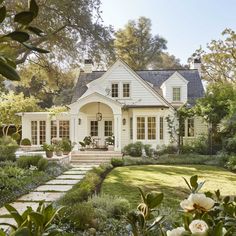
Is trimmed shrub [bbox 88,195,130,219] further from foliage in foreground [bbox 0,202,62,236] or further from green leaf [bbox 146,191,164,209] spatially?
foliage in foreground [bbox 0,202,62,236]

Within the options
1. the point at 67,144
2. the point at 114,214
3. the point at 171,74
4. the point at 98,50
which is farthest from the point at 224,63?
the point at 114,214

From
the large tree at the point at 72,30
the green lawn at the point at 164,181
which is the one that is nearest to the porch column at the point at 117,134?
the large tree at the point at 72,30

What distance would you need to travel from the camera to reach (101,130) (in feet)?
79.5

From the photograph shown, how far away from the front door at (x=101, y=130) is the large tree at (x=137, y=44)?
2078cm

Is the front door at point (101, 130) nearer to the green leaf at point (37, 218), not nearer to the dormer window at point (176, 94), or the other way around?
the dormer window at point (176, 94)

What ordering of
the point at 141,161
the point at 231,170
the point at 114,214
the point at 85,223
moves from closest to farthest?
the point at 85,223 < the point at 114,214 < the point at 231,170 < the point at 141,161

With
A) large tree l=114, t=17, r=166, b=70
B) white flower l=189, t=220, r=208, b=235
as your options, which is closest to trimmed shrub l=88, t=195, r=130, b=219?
white flower l=189, t=220, r=208, b=235

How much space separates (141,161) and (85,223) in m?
12.6

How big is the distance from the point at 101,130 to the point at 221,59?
610 inches

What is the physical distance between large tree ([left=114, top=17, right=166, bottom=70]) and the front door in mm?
20781

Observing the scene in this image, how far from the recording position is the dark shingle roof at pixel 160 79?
25.7 metres

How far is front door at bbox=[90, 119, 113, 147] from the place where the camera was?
2417 cm

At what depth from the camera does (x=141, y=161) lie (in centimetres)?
1902

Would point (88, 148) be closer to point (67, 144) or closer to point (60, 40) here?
point (67, 144)
